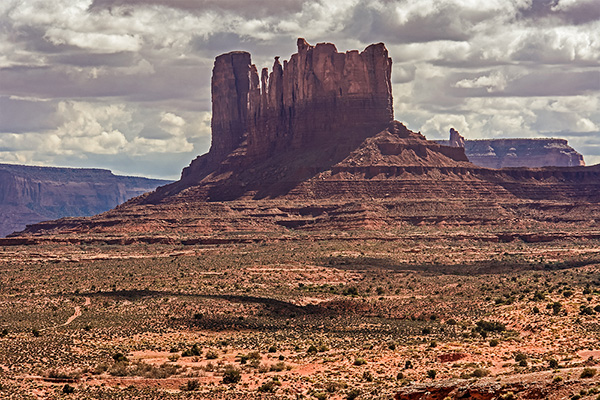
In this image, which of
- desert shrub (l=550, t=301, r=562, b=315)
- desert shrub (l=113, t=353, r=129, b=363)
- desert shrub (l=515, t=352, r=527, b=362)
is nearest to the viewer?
desert shrub (l=515, t=352, r=527, b=362)

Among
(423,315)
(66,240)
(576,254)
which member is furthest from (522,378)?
(66,240)

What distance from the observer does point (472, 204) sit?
587 feet

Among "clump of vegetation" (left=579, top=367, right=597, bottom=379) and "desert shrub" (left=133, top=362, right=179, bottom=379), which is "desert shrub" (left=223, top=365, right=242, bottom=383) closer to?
"desert shrub" (left=133, top=362, right=179, bottom=379)

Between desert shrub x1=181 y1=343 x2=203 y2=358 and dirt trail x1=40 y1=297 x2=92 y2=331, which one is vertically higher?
dirt trail x1=40 y1=297 x2=92 y2=331

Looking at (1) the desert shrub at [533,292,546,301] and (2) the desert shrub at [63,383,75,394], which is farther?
(1) the desert shrub at [533,292,546,301]

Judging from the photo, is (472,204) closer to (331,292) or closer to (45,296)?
(331,292)

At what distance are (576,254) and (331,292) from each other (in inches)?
1777

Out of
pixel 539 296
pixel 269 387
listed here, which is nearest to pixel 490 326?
pixel 539 296

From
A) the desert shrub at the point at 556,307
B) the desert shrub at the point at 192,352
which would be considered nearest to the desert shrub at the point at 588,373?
the desert shrub at the point at 192,352

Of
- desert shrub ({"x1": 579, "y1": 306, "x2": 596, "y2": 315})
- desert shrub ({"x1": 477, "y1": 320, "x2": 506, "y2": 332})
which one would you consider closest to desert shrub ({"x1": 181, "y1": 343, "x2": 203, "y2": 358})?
desert shrub ({"x1": 477, "y1": 320, "x2": 506, "y2": 332})

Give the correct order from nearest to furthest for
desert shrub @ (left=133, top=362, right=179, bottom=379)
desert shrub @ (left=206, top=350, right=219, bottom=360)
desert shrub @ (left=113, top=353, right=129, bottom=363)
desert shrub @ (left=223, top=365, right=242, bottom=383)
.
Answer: desert shrub @ (left=223, top=365, right=242, bottom=383) < desert shrub @ (left=133, top=362, right=179, bottom=379) < desert shrub @ (left=113, top=353, right=129, bottom=363) < desert shrub @ (left=206, top=350, right=219, bottom=360)

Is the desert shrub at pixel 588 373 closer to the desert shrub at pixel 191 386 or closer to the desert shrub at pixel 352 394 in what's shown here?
the desert shrub at pixel 352 394

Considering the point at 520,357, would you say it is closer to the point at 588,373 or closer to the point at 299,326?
the point at 588,373

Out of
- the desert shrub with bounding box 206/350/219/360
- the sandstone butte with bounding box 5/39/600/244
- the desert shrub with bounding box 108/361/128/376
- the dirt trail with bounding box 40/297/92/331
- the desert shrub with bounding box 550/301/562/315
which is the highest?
the sandstone butte with bounding box 5/39/600/244
